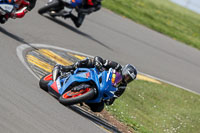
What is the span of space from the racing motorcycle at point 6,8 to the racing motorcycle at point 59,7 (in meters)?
3.79

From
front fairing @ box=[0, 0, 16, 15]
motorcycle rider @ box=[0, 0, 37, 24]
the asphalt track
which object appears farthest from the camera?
motorcycle rider @ box=[0, 0, 37, 24]

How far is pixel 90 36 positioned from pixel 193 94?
4208mm

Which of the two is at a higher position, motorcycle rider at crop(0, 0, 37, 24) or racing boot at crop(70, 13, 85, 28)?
motorcycle rider at crop(0, 0, 37, 24)

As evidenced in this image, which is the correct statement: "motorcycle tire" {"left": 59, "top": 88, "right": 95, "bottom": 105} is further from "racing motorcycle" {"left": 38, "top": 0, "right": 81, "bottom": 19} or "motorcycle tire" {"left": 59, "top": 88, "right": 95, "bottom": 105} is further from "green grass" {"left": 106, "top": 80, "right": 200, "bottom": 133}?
"racing motorcycle" {"left": 38, "top": 0, "right": 81, "bottom": 19}

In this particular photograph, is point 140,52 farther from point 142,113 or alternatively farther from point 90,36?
point 142,113

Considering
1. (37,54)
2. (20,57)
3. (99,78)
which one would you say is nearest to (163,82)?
(37,54)

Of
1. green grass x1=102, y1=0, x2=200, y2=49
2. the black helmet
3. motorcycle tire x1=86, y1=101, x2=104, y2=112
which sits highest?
the black helmet

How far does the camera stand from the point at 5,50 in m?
10.8

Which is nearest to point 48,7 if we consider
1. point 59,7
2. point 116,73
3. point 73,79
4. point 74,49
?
point 59,7

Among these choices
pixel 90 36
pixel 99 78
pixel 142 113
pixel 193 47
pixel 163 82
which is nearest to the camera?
pixel 99 78

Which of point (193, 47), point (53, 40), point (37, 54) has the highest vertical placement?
point (37, 54)

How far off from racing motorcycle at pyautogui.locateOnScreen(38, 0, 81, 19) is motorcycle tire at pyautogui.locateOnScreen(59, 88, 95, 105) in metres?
8.29

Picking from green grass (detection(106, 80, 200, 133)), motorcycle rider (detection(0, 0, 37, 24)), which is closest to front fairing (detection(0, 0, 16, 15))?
motorcycle rider (detection(0, 0, 37, 24))

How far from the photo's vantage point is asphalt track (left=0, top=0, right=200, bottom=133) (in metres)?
7.09
